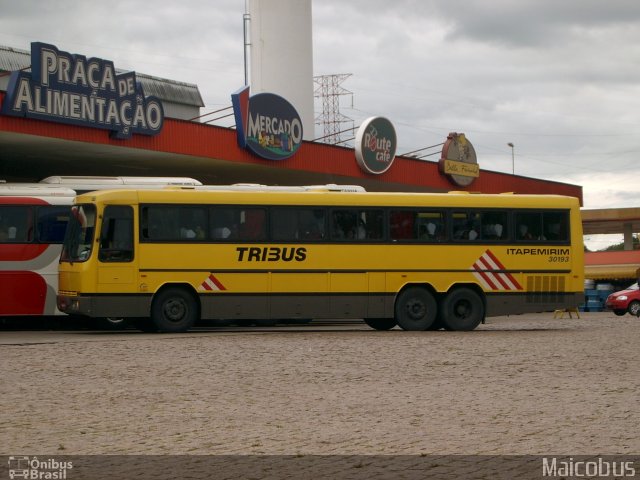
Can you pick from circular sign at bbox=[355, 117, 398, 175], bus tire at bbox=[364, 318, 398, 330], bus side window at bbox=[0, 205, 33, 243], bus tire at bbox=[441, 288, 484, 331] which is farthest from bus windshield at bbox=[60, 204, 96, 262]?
circular sign at bbox=[355, 117, 398, 175]

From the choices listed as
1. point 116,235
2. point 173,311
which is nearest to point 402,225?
point 173,311

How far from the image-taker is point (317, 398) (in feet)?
40.1

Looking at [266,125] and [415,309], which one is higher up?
[266,125]

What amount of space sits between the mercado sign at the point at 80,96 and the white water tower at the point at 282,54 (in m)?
16.7

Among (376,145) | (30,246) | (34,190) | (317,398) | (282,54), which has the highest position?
(282,54)

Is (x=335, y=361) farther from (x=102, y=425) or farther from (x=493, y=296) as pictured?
(x=493, y=296)

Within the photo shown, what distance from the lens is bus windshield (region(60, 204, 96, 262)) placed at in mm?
23641

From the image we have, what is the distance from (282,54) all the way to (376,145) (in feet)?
28.4

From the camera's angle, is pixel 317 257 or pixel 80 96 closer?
pixel 317 257

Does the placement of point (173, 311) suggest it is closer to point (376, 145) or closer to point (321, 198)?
point (321, 198)

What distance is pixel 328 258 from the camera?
24.8 m

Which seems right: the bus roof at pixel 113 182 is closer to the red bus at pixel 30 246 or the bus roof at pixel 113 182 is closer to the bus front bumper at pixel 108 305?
the red bus at pixel 30 246

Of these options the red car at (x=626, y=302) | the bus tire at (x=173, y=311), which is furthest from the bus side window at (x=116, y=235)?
the red car at (x=626, y=302)

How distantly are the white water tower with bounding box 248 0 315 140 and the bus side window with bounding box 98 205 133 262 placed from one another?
2519 centimetres
